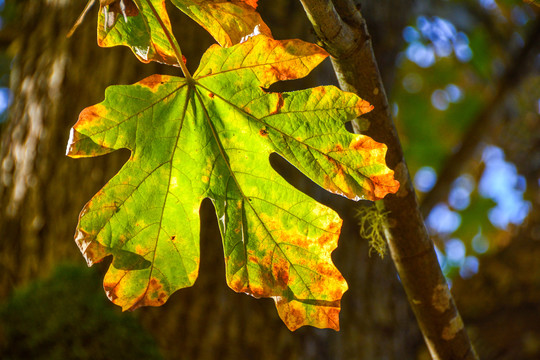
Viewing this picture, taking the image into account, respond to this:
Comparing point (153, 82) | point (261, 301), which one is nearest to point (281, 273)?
point (153, 82)

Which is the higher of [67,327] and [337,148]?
[337,148]

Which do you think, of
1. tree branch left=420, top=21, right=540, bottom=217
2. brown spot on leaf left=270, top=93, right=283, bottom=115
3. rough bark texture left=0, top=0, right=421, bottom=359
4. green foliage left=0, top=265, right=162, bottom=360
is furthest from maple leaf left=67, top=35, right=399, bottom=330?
tree branch left=420, top=21, right=540, bottom=217

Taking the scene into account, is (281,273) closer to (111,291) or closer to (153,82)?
(111,291)

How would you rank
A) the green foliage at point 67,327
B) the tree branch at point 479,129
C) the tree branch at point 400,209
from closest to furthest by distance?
the tree branch at point 400,209 < the green foliage at point 67,327 < the tree branch at point 479,129

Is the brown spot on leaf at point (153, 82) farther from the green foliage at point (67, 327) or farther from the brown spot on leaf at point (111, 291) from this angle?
the green foliage at point (67, 327)

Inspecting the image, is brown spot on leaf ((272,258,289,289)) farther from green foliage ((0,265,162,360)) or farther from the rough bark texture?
green foliage ((0,265,162,360))

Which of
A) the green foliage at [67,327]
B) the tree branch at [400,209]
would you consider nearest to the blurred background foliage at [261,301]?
the green foliage at [67,327]

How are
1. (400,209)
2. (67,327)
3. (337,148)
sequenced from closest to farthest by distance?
(337,148) → (400,209) → (67,327)

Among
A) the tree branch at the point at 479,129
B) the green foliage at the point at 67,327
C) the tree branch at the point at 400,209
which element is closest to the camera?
the tree branch at the point at 400,209
